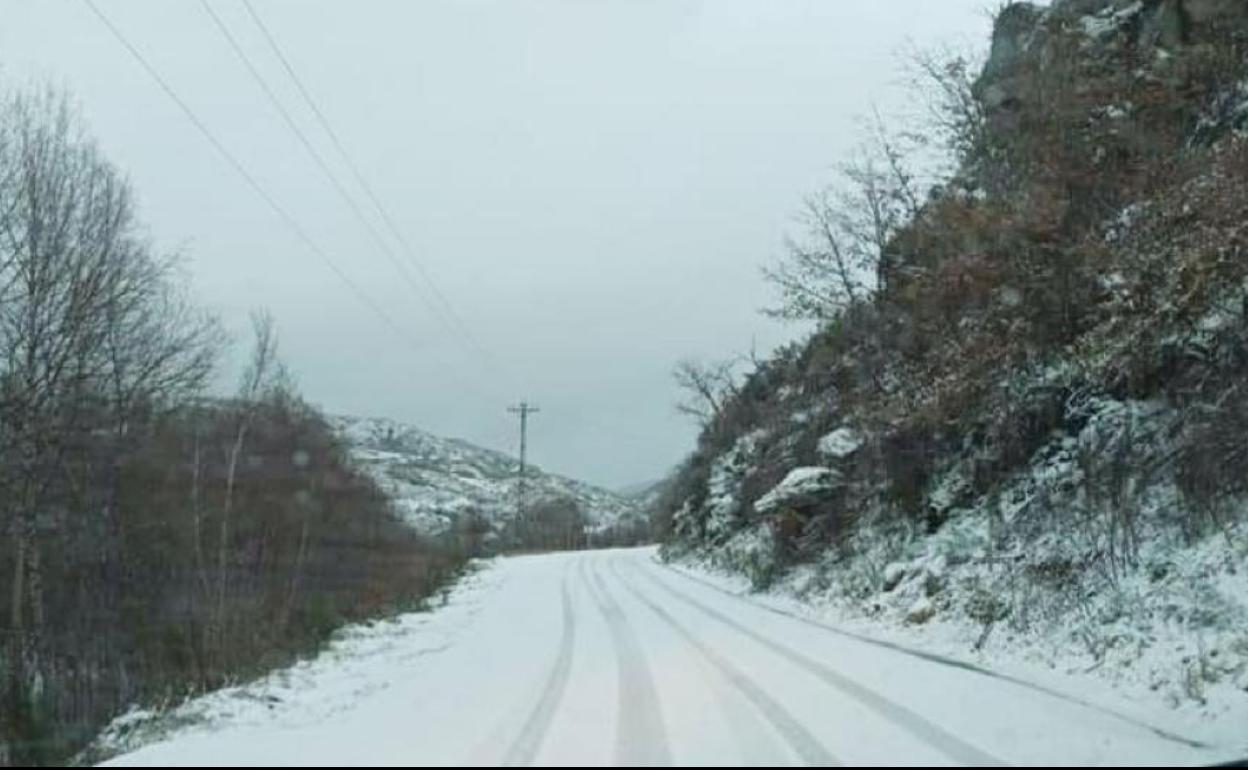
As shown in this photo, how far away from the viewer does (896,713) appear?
9820mm

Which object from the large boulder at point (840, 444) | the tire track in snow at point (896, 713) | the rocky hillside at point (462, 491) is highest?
the rocky hillside at point (462, 491)

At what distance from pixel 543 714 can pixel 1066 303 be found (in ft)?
43.2

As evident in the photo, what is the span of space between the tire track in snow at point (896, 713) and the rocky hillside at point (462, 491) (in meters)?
55.4

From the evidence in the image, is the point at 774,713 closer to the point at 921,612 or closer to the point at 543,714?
the point at 543,714

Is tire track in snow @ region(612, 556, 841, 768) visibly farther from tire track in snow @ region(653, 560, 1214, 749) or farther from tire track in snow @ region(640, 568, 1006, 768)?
tire track in snow @ region(653, 560, 1214, 749)

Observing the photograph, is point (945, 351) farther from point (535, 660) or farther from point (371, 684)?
point (371, 684)

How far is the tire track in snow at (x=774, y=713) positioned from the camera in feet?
26.3

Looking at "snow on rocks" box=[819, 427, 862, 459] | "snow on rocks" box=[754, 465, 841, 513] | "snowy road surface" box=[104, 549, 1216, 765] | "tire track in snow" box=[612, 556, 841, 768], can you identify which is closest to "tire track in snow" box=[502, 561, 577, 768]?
"snowy road surface" box=[104, 549, 1216, 765]

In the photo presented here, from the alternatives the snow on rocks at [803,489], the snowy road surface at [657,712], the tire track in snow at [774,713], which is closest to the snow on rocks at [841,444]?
the snow on rocks at [803,489]

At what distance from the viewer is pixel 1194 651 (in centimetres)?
1110

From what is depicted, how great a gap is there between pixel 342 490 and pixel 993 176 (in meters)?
43.2

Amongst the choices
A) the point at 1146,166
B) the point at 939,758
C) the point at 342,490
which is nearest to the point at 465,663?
the point at 939,758

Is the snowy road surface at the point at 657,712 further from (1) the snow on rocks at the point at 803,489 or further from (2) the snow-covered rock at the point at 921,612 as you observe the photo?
(1) the snow on rocks at the point at 803,489

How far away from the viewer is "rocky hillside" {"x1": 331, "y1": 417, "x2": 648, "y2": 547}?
8319 cm
